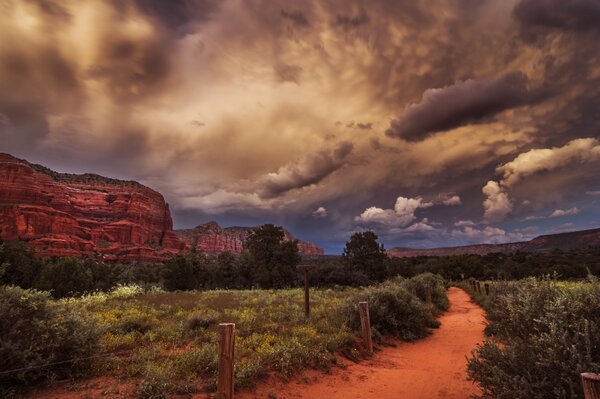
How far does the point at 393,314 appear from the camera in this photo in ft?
44.3

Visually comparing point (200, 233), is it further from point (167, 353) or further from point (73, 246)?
point (167, 353)

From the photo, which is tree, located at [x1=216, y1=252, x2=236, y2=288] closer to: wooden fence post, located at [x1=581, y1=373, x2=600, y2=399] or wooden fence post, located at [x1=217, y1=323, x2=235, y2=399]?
wooden fence post, located at [x1=217, y1=323, x2=235, y2=399]

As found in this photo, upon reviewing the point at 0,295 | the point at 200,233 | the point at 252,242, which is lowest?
the point at 0,295

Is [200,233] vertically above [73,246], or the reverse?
[200,233]

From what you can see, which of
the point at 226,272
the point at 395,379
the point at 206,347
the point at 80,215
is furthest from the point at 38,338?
the point at 80,215

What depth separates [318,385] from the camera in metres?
7.83

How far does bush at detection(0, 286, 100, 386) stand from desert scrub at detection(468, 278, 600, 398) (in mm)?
8464

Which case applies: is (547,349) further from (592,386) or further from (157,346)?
(157,346)

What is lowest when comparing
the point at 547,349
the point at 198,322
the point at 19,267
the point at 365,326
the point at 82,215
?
the point at 365,326

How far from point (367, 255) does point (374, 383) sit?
1566 inches

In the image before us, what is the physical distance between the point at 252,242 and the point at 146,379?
42.0m

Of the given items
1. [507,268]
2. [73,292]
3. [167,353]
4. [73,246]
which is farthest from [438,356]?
[73,246]

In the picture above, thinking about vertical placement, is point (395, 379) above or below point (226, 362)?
below

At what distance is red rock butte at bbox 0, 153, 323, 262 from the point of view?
107m
